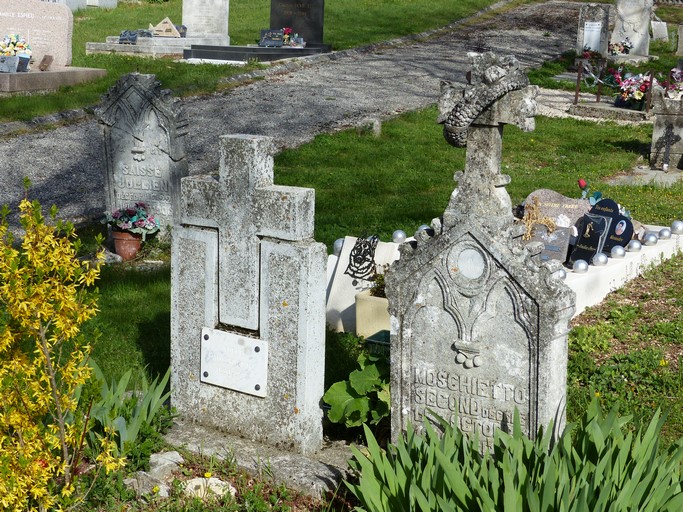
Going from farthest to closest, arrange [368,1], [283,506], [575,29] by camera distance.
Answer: [368,1], [575,29], [283,506]

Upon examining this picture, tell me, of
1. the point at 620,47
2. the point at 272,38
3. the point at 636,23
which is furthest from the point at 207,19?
the point at 636,23

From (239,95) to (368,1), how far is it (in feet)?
48.2

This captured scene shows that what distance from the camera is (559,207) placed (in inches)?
352

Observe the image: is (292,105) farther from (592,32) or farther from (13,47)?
(592,32)

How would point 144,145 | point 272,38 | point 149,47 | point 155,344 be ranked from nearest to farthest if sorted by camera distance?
point 155,344
point 144,145
point 149,47
point 272,38

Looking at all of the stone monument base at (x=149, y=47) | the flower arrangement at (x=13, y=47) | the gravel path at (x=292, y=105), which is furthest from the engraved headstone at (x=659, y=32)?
the flower arrangement at (x=13, y=47)

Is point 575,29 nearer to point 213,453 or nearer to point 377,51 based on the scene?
point 377,51

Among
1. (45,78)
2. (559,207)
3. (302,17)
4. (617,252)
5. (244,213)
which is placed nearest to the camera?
(244,213)

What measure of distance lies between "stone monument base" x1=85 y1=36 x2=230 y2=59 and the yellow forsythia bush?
18.3 meters

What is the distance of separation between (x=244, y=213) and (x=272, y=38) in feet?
58.3

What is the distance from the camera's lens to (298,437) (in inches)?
220

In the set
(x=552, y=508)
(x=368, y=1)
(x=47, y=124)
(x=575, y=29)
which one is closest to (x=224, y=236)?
(x=552, y=508)

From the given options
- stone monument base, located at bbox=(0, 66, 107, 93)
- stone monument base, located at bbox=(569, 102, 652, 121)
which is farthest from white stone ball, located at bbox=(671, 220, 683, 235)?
stone monument base, located at bbox=(0, 66, 107, 93)

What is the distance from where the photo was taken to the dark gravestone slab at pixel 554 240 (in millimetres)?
8477
